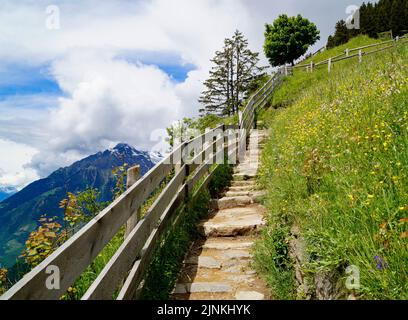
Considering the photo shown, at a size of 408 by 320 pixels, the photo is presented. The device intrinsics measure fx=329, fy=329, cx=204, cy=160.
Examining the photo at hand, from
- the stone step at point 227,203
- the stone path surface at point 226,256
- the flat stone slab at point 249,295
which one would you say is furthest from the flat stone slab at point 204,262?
the stone step at point 227,203

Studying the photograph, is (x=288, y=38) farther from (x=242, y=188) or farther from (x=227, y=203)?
(x=227, y=203)

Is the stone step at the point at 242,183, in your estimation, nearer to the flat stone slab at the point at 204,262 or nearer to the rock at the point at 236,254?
the rock at the point at 236,254

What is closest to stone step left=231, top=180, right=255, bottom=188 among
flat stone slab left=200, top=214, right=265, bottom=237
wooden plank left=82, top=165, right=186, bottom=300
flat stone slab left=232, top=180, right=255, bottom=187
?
flat stone slab left=232, top=180, right=255, bottom=187

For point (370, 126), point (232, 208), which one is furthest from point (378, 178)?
point (232, 208)

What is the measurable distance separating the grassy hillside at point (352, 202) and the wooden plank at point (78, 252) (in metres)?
2.01

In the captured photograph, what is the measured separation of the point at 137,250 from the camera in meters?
3.75

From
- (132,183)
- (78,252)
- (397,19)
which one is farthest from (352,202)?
(397,19)

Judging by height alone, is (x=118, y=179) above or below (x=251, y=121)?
below

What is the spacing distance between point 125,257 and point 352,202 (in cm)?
244

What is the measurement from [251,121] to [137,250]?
14.6 m

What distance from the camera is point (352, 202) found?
3.48 meters

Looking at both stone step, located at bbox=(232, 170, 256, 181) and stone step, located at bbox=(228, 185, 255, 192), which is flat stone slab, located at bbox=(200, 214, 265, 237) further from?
stone step, located at bbox=(232, 170, 256, 181)

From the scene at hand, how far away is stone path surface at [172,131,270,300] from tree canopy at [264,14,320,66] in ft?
148

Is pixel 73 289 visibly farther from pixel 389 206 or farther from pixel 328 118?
pixel 328 118
